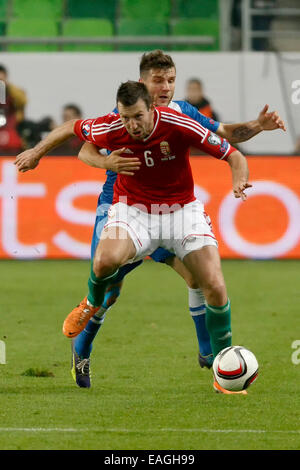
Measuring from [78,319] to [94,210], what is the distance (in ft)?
22.9

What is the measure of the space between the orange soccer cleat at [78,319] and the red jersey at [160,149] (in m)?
0.74

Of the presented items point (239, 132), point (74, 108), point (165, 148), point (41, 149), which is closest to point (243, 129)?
point (239, 132)

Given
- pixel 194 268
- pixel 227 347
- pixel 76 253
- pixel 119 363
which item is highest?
pixel 194 268

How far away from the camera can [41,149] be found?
21.1ft

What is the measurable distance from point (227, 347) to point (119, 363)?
1.25 metres

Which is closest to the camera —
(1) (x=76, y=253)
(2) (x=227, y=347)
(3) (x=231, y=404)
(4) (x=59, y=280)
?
(3) (x=231, y=404)

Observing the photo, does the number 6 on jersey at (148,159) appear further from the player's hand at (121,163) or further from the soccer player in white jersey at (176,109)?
the soccer player in white jersey at (176,109)

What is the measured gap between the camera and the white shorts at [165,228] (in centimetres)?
621

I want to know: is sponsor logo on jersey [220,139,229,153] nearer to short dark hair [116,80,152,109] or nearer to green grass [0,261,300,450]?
short dark hair [116,80,152,109]

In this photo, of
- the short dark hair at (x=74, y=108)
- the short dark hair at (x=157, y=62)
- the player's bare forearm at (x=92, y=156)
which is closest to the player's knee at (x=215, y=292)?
the player's bare forearm at (x=92, y=156)

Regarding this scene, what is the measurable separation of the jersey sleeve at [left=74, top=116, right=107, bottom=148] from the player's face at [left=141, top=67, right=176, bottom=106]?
50 centimetres
